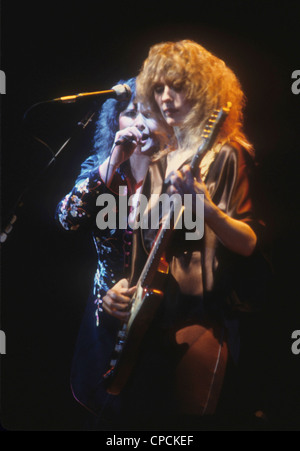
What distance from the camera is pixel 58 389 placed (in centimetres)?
222

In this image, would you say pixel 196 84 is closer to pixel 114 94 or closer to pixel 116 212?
pixel 114 94

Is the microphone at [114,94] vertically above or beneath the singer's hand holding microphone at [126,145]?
above

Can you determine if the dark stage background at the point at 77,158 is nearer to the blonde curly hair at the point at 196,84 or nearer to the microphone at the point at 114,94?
the blonde curly hair at the point at 196,84

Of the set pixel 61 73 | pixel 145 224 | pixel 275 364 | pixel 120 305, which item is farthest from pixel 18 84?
pixel 275 364

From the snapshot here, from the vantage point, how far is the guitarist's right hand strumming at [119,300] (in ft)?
6.53

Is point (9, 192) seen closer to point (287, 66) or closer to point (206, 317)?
point (206, 317)

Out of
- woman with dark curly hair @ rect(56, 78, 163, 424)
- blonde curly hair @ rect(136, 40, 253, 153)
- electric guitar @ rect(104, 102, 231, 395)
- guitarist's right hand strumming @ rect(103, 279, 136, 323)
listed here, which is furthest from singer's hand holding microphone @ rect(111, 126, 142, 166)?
guitarist's right hand strumming @ rect(103, 279, 136, 323)

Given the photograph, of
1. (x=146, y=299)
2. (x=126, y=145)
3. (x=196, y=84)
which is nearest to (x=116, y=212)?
(x=126, y=145)

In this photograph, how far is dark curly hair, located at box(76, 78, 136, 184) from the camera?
7.14 ft

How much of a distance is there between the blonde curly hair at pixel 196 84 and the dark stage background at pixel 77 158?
6cm

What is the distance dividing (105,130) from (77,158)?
0.58 feet

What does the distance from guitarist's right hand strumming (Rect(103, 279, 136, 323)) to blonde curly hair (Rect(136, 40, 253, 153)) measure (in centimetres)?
60

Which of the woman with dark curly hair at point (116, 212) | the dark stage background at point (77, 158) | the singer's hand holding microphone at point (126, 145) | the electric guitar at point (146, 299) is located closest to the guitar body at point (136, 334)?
the electric guitar at point (146, 299)

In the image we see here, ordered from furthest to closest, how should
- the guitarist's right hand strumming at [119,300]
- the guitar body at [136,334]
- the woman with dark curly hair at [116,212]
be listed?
the woman with dark curly hair at [116,212] → the guitarist's right hand strumming at [119,300] → the guitar body at [136,334]
